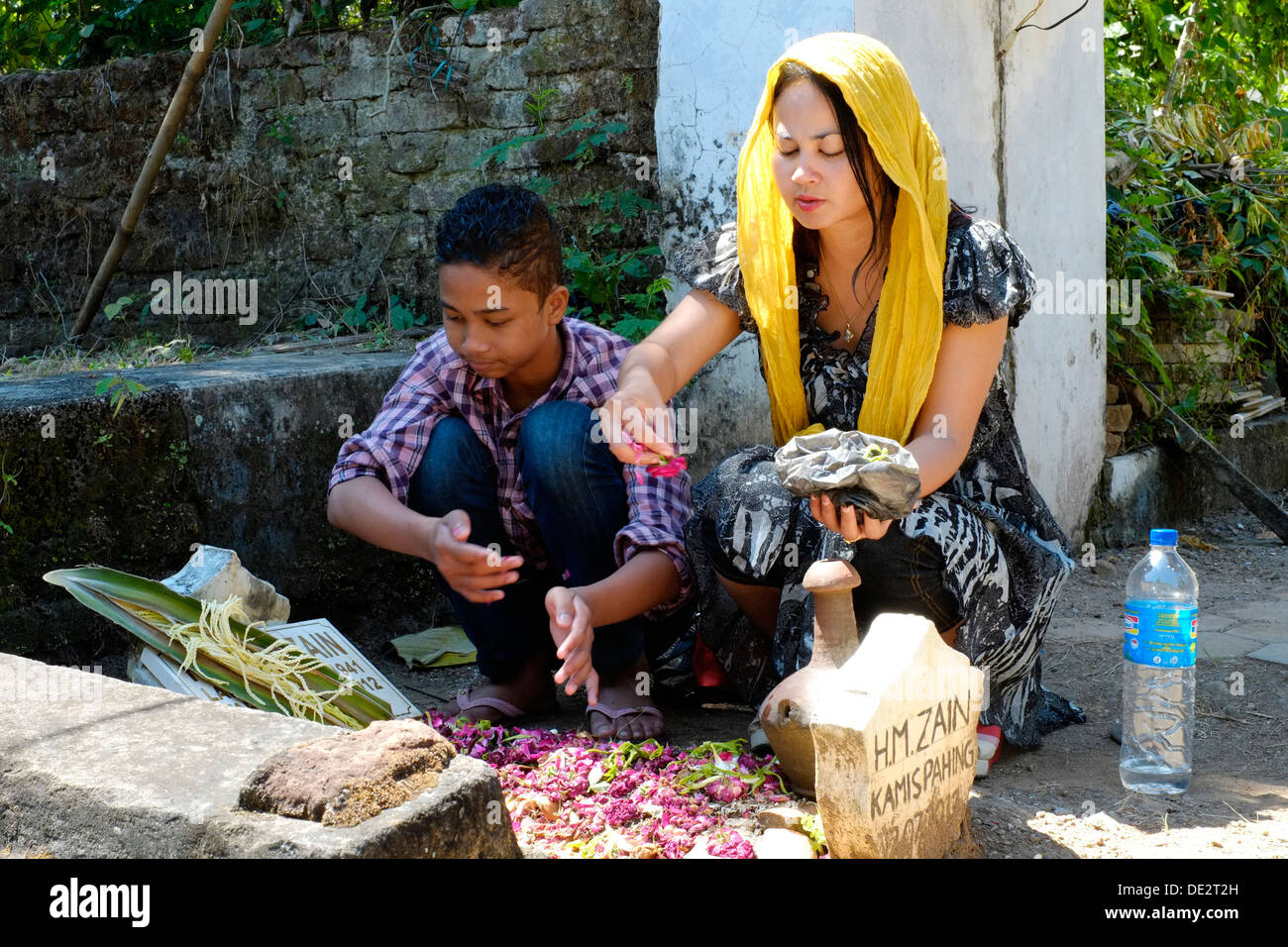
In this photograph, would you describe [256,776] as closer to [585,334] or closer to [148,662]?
[148,662]

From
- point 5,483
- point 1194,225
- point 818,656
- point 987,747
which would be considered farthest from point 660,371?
point 1194,225

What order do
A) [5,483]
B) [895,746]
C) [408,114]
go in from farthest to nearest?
[408,114] → [5,483] → [895,746]

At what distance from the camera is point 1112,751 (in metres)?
2.53

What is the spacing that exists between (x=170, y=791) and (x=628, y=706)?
1.09m

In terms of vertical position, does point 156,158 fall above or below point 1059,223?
above

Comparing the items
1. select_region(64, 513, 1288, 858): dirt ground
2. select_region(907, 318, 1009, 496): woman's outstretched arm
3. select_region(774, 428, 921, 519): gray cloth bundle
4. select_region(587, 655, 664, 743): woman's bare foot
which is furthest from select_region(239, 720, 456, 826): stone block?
select_region(907, 318, 1009, 496): woman's outstretched arm

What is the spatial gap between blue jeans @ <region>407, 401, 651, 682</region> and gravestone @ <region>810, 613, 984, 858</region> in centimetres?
85

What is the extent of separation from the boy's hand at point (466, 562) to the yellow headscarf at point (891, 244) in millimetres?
684

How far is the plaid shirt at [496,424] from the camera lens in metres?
2.54

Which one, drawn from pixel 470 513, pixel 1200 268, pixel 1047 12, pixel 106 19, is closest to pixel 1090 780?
pixel 470 513

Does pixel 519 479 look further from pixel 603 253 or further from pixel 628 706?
pixel 603 253

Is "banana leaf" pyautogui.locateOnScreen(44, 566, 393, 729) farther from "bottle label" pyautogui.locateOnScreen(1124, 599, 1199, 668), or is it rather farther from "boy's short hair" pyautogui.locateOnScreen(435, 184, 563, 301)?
"bottle label" pyautogui.locateOnScreen(1124, 599, 1199, 668)

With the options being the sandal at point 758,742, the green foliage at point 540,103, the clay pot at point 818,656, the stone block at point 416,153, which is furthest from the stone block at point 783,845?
the stone block at point 416,153

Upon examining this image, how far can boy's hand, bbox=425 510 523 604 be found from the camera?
2.16 meters
